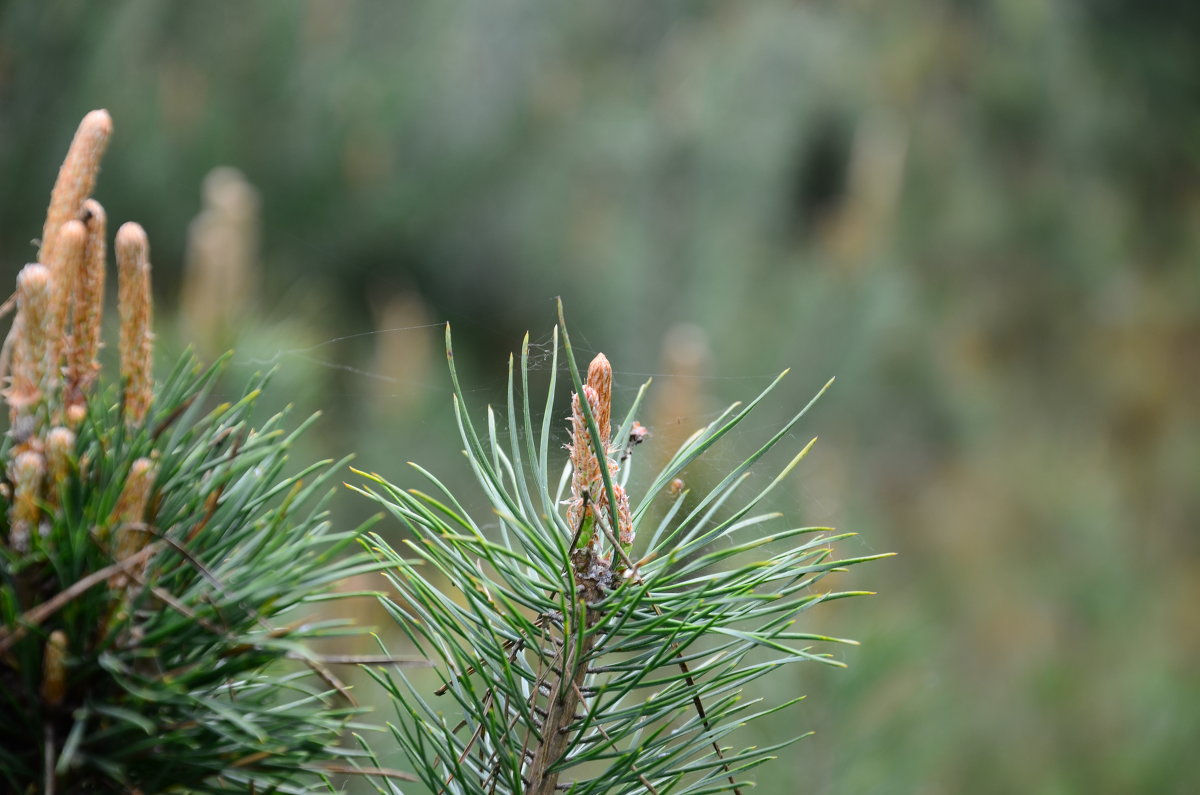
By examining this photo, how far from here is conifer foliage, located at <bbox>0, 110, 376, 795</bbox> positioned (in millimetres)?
Result: 195

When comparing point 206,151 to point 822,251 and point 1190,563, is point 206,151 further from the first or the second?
point 1190,563

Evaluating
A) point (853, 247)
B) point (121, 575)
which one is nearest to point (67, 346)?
point (121, 575)

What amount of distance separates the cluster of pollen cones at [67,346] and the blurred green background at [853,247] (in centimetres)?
96

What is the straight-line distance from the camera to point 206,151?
1.65 m

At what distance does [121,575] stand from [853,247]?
5.08ft

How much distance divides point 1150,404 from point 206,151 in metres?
2.22

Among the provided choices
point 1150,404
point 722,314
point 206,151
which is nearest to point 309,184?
point 206,151

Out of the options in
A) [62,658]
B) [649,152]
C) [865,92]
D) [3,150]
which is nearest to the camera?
[62,658]

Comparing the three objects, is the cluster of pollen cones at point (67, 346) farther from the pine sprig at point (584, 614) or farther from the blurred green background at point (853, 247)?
the blurred green background at point (853, 247)

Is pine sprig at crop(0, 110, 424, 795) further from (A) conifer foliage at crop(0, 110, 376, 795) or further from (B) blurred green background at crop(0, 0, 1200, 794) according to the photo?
(B) blurred green background at crop(0, 0, 1200, 794)

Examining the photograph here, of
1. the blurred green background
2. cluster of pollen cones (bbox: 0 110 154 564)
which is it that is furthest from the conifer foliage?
the blurred green background

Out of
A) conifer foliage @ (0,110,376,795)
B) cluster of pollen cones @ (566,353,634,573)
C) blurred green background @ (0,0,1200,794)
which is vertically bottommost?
conifer foliage @ (0,110,376,795)

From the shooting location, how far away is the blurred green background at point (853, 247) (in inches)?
63.9

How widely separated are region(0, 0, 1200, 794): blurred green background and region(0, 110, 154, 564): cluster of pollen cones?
96 centimetres
